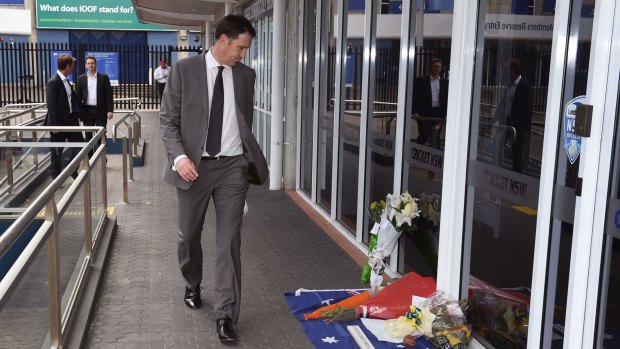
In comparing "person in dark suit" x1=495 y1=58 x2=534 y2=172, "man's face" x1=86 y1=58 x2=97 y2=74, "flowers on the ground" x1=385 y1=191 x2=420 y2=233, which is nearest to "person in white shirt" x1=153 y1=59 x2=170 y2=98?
"man's face" x1=86 y1=58 x2=97 y2=74

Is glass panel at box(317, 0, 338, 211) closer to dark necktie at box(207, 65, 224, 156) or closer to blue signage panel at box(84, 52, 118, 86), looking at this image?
dark necktie at box(207, 65, 224, 156)

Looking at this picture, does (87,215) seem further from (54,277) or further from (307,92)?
(307,92)

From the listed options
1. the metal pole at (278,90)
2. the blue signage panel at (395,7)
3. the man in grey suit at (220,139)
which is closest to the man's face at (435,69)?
the blue signage panel at (395,7)

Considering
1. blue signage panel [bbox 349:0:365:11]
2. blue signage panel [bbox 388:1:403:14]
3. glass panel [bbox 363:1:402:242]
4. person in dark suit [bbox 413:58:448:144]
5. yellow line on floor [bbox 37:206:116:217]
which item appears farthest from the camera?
blue signage panel [bbox 349:0:365:11]

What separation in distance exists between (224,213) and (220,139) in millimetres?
429

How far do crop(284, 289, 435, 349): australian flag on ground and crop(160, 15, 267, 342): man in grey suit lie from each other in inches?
19.1

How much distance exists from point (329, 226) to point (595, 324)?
14.1 ft

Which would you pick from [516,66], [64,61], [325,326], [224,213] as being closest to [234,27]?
[224,213]

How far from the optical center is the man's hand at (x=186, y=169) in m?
4.07

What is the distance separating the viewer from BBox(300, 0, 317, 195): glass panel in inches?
333

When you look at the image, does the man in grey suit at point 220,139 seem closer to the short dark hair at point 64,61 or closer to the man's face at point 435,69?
the man's face at point 435,69

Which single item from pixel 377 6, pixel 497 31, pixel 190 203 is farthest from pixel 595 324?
pixel 377 6

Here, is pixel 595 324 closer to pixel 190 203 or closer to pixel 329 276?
pixel 190 203

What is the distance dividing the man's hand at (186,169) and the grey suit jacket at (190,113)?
0.43 ft
